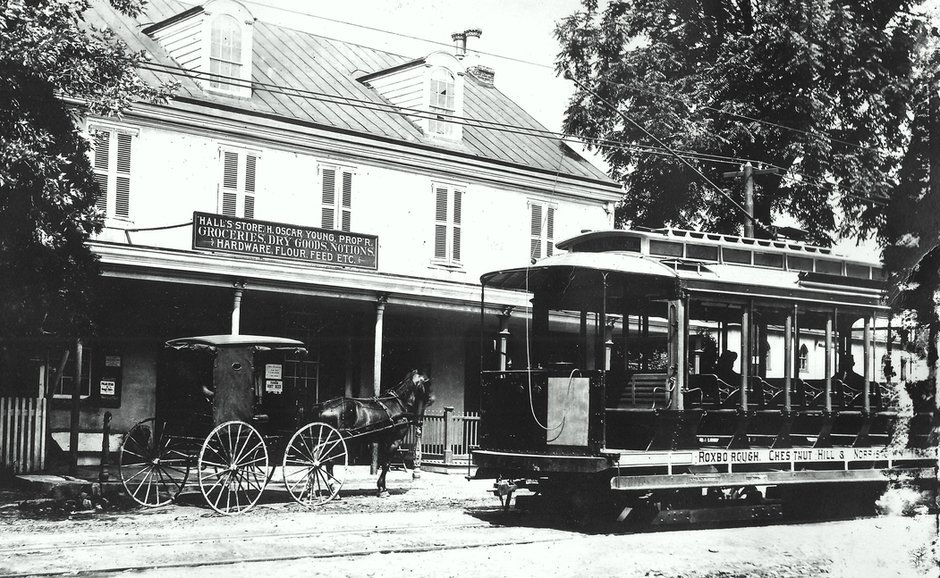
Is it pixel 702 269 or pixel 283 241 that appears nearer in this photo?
pixel 702 269

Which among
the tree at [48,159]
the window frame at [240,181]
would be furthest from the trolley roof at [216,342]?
the window frame at [240,181]

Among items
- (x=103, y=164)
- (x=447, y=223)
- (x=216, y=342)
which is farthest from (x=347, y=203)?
(x=216, y=342)

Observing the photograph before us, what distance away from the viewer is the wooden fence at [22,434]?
16.0 m

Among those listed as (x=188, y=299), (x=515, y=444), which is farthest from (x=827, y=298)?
(x=188, y=299)

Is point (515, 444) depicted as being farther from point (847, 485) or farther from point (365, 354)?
point (365, 354)

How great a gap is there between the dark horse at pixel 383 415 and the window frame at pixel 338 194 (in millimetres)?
6106

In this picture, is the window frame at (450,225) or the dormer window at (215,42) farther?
the window frame at (450,225)

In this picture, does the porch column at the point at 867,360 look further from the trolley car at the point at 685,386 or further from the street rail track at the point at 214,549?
the street rail track at the point at 214,549

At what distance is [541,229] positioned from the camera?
84.9 ft

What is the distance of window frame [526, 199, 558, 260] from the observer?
25.7 m

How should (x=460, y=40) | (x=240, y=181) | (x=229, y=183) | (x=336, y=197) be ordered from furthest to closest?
(x=460, y=40) < (x=336, y=197) < (x=240, y=181) < (x=229, y=183)

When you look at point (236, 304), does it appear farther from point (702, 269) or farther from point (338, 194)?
point (702, 269)

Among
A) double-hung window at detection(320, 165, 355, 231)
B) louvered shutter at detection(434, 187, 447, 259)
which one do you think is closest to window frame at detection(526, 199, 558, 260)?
louvered shutter at detection(434, 187, 447, 259)

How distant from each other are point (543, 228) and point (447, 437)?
21.5 feet
